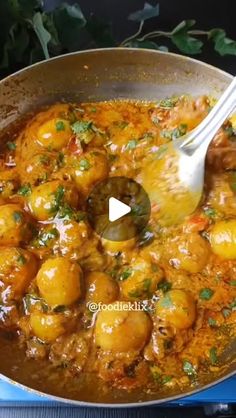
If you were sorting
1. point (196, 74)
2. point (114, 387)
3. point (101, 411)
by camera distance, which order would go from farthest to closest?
point (196, 74) < point (101, 411) < point (114, 387)

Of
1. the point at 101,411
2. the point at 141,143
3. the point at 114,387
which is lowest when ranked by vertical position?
the point at 101,411

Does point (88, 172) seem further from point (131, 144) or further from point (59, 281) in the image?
point (59, 281)

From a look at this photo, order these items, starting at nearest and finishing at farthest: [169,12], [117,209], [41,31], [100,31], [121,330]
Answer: [121,330]
[117,209]
[41,31]
[100,31]
[169,12]

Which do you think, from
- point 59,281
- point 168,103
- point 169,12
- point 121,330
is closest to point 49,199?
point 59,281

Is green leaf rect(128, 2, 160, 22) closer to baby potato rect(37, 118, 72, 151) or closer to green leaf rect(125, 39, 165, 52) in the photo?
green leaf rect(125, 39, 165, 52)

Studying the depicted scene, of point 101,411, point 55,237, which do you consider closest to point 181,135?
point 55,237

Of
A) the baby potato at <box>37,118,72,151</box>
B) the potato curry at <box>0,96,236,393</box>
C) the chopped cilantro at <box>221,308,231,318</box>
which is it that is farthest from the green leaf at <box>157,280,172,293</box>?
the baby potato at <box>37,118,72,151</box>

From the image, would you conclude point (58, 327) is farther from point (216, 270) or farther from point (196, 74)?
point (196, 74)
